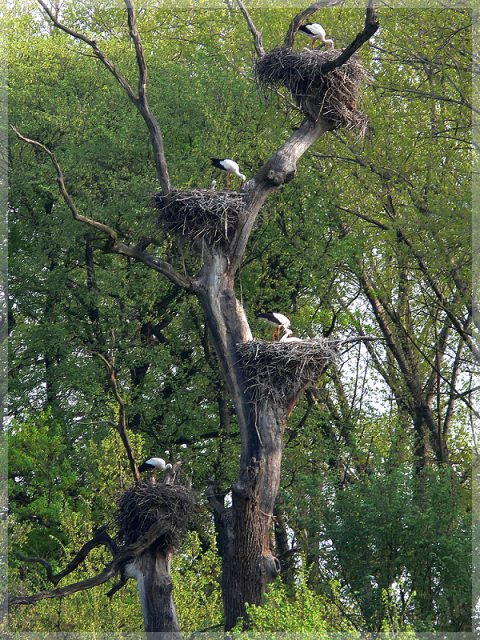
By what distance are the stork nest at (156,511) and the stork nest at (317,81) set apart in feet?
15.2

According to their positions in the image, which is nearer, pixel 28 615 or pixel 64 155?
pixel 28 615

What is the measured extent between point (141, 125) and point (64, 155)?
1.56 metres

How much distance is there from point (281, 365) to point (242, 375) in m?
0.50

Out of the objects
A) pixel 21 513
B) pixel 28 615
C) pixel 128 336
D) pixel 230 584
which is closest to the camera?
pixel 230 584

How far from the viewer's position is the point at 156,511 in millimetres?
14125

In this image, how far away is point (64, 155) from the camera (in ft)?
80.5

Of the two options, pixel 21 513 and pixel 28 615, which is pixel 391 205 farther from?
pixel 28 615

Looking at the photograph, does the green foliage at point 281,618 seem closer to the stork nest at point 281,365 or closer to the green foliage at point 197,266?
the stork nest at point 281,365

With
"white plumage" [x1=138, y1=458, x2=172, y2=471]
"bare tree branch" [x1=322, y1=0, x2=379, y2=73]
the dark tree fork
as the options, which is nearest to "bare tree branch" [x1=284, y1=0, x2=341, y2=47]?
the dark tree fork

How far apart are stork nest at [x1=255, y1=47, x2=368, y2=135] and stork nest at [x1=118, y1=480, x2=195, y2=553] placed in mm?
4634

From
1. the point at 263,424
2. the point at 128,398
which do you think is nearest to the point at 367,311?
the point at 128,398

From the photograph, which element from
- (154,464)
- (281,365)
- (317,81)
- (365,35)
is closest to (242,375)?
(281,365)

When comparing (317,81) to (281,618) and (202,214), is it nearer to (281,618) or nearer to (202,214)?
(202,214)

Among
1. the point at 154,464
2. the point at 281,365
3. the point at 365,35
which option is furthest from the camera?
the point at 154,464
